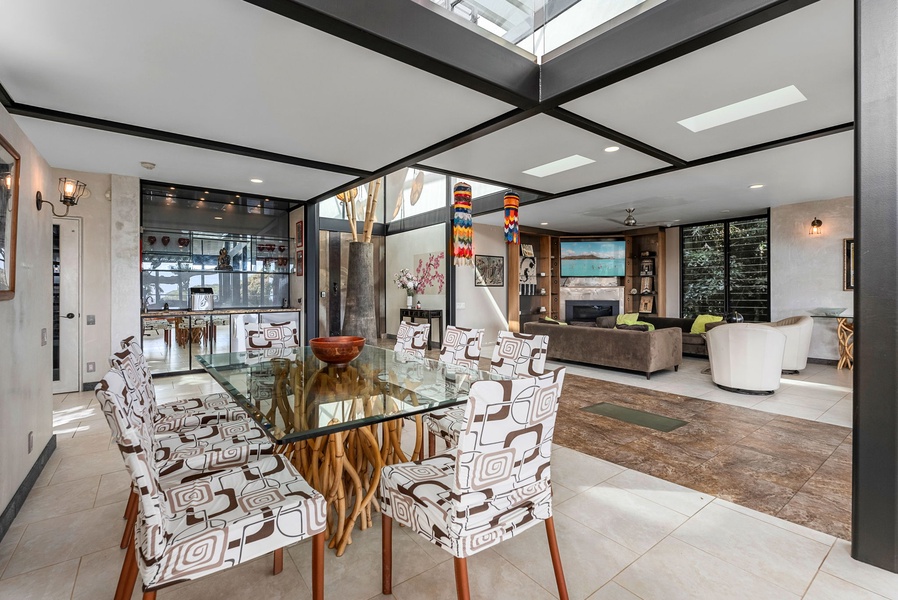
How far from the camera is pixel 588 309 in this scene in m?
10.1

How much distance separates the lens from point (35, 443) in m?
2.67

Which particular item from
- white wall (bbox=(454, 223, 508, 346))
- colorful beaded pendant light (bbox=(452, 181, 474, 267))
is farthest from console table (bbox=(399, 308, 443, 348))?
colorful beaded pendant light (bbox=(452, 181, 474, 267))

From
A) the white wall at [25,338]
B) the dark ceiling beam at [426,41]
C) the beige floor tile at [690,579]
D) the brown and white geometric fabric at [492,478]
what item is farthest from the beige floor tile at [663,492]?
the white wall at [25,338]

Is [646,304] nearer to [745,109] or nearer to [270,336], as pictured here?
[745,109]

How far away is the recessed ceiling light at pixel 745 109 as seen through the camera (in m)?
2.98

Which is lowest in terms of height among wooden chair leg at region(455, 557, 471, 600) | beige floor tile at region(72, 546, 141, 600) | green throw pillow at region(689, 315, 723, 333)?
beige floor tile at region(72, 546, 141, 600)

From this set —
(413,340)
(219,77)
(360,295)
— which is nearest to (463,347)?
(413,340)

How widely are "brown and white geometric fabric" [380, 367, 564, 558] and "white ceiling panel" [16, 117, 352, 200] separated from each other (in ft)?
13.2

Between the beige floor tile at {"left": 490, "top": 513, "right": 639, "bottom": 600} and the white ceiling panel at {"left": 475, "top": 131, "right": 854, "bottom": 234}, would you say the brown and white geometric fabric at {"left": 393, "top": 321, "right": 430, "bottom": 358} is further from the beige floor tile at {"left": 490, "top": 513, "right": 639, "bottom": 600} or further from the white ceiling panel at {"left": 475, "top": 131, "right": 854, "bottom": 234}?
the white ceiling panel at {"left": 475, "top": 131, "right": 854, "bottom": 234}

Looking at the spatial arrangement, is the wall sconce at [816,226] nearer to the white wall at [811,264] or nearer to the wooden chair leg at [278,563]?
the white wall at [811,264]

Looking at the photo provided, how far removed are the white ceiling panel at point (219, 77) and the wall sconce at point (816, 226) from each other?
6.59 meters

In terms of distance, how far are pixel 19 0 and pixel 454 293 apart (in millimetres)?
6614

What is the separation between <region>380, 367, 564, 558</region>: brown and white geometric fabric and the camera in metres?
1.26

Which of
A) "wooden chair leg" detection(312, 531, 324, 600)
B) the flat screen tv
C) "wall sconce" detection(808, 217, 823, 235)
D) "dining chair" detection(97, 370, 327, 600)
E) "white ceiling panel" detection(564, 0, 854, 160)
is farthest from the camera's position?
the flat screen tv
